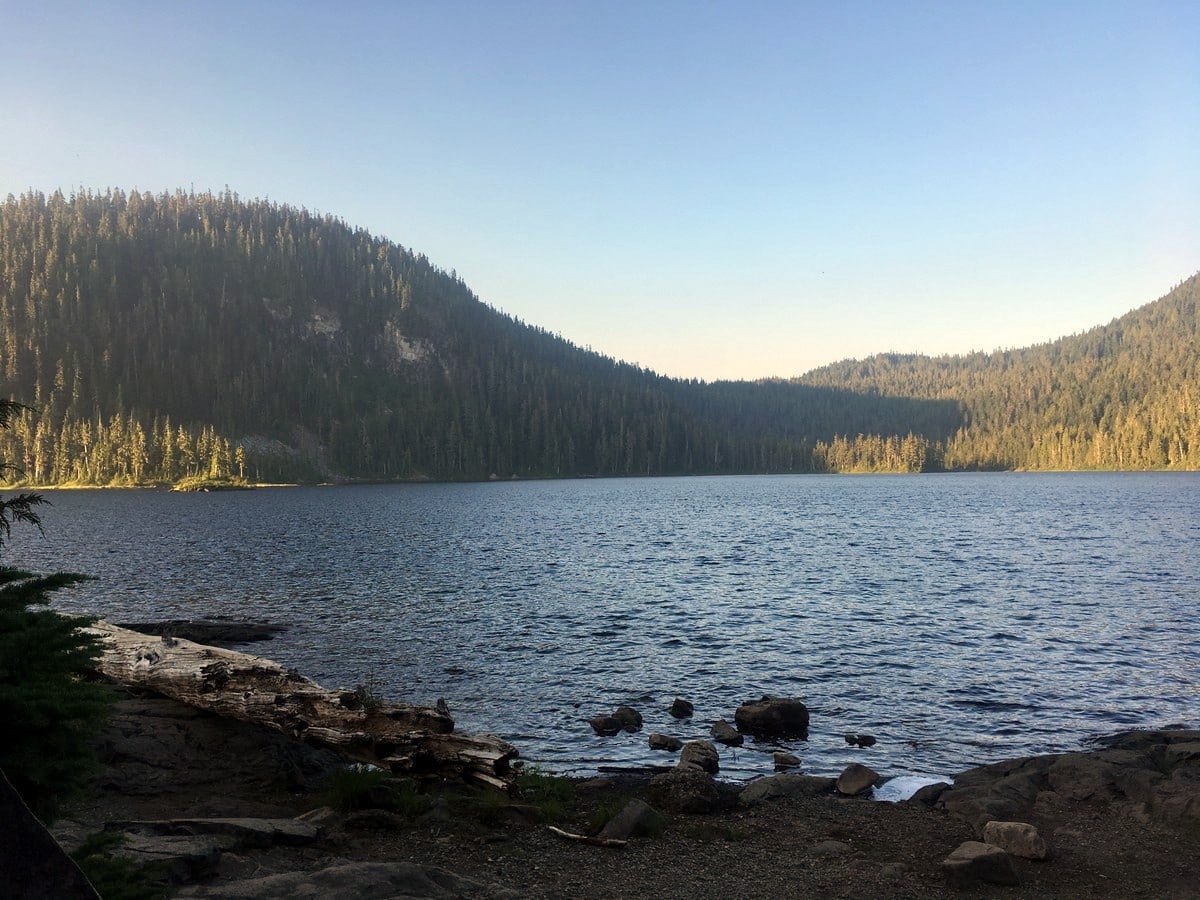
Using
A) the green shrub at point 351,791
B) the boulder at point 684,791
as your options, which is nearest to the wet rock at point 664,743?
the boulder at point 684,791

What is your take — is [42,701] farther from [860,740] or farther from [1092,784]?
[860,740]

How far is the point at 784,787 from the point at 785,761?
108 inches

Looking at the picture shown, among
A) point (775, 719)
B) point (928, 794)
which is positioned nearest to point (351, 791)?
point (928, 794)

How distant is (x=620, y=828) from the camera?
16062 millimetres

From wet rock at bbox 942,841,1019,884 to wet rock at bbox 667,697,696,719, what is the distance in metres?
13.3

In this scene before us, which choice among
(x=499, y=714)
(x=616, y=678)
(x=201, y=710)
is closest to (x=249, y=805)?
(x=201, y=710)

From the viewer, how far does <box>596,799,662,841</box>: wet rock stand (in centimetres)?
1595

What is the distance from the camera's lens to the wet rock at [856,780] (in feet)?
66.6

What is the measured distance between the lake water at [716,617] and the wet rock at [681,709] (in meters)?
0.51

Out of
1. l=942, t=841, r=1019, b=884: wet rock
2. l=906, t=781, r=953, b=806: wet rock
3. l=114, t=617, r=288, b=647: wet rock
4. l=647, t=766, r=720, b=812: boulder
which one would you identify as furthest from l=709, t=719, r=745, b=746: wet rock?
l=114, t=617, r=288, b=647: wet rock

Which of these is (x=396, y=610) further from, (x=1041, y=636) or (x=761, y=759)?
(x=1041, y=636)

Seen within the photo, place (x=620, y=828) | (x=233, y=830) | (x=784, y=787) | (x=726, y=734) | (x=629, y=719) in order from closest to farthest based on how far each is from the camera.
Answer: (x=233, y=830), (x=620, y=828), (x=784, y=787), (x=726, y=734), (x=629, y=719)

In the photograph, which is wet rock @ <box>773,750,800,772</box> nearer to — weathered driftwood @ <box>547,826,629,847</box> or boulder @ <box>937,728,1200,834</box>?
boulder @ <box>937,728,1200,834</box>

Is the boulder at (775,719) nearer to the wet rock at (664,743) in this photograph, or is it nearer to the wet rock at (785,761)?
the wet rock at (785,761)
